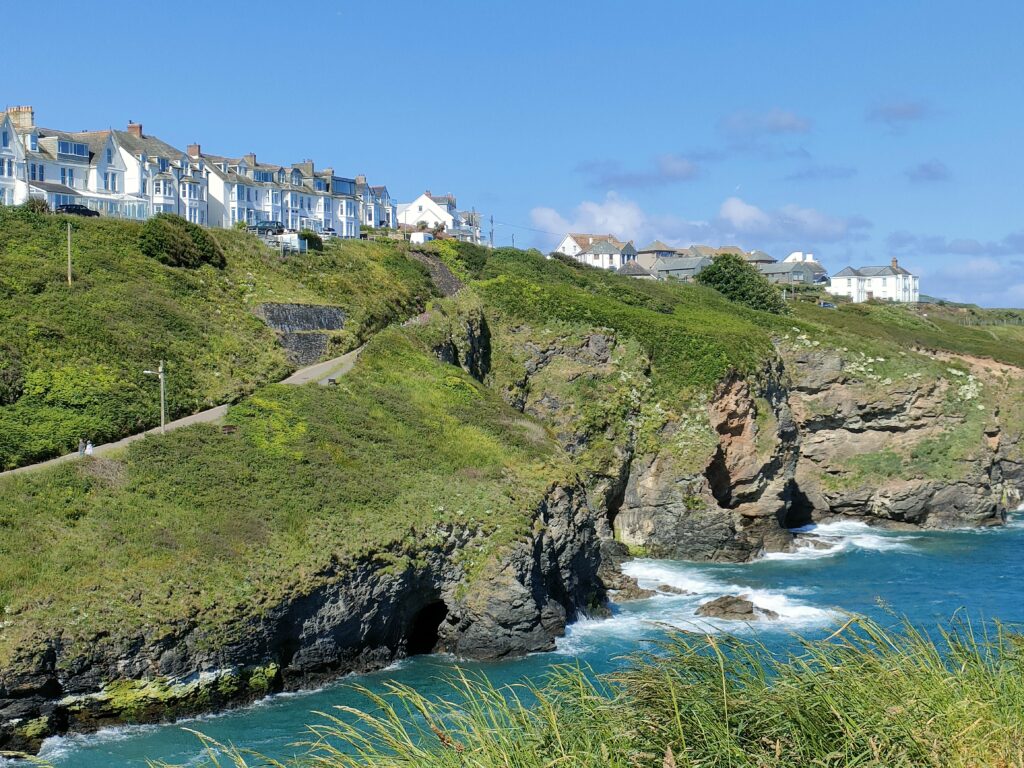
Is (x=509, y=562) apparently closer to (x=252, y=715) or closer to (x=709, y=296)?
(x=252, y=715)

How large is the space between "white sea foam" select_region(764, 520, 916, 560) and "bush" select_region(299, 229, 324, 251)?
38.8m

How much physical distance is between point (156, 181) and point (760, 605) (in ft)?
196

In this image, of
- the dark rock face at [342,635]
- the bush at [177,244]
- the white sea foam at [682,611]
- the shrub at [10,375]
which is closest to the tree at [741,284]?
the white sea foam at [682,611]

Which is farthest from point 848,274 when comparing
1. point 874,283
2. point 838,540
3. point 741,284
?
point 838,540

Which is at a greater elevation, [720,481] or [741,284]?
[741,284]

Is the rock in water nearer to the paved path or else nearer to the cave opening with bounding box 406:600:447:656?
the cave opening with bounding box 406:600:447:656

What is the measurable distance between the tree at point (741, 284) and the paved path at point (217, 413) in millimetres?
53036

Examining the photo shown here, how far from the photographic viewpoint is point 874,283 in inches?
6772

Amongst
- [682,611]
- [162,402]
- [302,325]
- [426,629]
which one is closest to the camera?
[426,629]

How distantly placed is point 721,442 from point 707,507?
17.1 ft

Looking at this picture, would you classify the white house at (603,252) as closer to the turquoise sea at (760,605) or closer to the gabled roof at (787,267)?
the gabled roof at (787,267)

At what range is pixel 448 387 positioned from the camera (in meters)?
60.8

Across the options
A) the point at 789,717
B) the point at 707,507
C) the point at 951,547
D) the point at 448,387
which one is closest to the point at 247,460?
the point at 448,387

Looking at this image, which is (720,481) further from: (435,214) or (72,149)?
(435,214)
